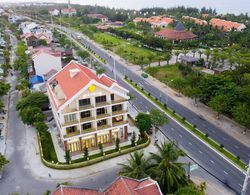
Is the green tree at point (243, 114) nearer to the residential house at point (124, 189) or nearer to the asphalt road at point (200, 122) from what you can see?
the asphalt road at point (200, 122)

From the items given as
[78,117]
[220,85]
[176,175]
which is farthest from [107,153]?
[220,85]

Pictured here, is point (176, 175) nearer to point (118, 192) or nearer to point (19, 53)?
point (118, 192)

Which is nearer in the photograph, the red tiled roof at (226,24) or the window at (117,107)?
the window at (117,107)

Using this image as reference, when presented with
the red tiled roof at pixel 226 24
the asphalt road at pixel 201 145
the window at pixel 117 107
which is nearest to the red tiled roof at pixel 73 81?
the window at pixel 117 107

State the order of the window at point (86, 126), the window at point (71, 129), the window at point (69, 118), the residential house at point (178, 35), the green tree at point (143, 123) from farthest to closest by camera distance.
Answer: the residential house at point (178, 35), the green tree at point (143, 123), the window at point (86, 126), the window at point (71, 129), the window at point (69, 118)

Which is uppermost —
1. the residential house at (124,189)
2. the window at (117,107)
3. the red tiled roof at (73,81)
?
the red tiled roof at (73,81)

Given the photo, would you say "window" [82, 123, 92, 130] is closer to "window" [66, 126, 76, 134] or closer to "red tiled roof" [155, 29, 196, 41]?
"window" [66, 126, 76, 134]
